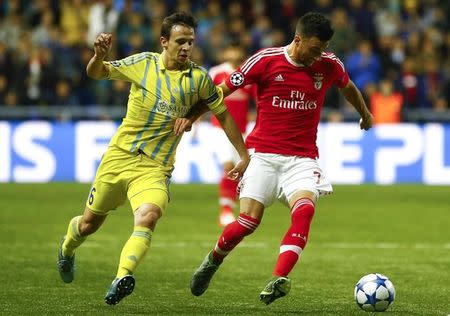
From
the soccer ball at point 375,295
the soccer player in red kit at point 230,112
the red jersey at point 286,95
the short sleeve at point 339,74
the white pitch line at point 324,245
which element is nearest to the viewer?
the soccer ball at point 375,295

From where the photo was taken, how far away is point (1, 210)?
52.0ft

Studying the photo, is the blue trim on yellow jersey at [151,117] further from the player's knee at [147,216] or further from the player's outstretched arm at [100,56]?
the player's knee at [147,216]

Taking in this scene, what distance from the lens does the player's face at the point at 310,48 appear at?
27.2ft

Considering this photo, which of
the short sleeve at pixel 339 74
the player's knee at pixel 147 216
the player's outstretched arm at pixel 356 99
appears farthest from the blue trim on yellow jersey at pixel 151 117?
the player's outstretched arm at pixel 356 99

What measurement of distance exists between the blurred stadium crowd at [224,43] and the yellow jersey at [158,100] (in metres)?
12.6

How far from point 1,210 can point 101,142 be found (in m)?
4.64

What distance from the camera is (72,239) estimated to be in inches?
347

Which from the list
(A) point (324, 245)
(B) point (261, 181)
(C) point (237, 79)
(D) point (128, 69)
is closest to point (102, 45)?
(D) point (128, 69)

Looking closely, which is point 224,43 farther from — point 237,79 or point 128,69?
point 128,69

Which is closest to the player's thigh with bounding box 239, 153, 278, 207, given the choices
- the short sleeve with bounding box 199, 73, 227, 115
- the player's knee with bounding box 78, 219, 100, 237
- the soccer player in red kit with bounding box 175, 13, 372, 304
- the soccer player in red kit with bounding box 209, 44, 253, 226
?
the soccer player in red kit with bounding box 175, 13, 372, 304

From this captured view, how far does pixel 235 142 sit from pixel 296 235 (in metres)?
0.80

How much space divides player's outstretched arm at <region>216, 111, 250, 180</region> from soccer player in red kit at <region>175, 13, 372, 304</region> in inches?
7.6

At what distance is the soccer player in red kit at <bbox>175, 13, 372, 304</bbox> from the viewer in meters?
8.46

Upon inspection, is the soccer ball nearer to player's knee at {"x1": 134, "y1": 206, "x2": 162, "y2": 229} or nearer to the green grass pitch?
the green grass pitch
